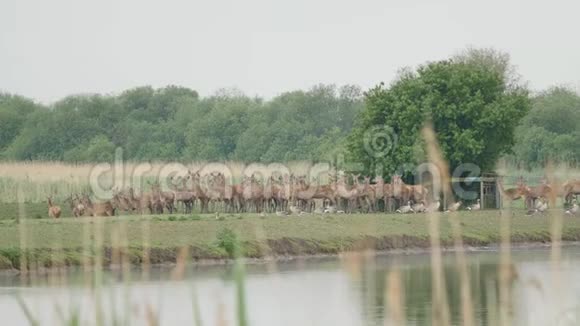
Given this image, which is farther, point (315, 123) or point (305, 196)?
point (315, 123)

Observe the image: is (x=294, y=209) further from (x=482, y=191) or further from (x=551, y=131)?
(x=551, y=131)

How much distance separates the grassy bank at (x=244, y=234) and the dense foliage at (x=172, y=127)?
119 feet

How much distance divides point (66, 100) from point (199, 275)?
68158mm

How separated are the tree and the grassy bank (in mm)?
3497

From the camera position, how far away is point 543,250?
33.8 meters

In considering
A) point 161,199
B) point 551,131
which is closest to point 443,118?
point 161,199

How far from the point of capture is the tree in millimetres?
43031

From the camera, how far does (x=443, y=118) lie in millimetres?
43594

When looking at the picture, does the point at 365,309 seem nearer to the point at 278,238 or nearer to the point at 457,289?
the point at 457,289

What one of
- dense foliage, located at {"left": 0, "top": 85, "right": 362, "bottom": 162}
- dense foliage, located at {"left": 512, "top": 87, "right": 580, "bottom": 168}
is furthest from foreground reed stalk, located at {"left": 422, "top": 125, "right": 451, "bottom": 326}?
dense foliage, located at {"left": 0, "top": 85, "right": 362, "bottom": 162}

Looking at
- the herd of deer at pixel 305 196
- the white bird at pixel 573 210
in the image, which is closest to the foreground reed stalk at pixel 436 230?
the herd of deer at pixel 305 196

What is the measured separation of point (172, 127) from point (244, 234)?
200 ft

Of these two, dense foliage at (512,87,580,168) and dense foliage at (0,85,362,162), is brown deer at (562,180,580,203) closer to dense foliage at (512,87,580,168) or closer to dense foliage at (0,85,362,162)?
dense foliage at (512,87,580,168)

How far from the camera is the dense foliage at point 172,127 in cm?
8169
